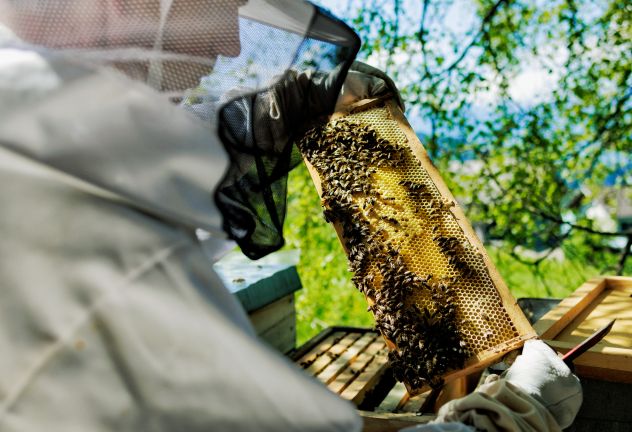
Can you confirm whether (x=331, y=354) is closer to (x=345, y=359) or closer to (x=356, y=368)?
(x=345, y=359)

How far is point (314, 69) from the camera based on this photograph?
157cm

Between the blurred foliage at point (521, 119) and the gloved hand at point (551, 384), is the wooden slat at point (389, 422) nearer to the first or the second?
the gloved hand at point (551, 384)

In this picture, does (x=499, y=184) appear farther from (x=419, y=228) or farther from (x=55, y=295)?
(x=55, y=295)

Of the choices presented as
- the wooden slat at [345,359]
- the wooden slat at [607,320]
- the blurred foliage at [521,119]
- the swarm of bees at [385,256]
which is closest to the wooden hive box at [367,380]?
the wooden slat at [345,359]

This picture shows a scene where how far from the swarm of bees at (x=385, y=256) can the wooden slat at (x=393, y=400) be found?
0.51 metres

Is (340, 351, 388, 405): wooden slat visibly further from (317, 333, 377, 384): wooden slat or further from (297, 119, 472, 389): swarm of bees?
(297, 119, 472, 389): swarm of bees

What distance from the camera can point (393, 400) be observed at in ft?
9.58

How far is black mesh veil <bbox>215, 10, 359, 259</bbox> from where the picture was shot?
4.77ft

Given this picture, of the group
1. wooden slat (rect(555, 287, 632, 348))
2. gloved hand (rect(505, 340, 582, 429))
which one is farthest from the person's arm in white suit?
wooden slat (rect(555, 287, 632, 348))

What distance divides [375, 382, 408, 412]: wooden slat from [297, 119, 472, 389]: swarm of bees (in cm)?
51

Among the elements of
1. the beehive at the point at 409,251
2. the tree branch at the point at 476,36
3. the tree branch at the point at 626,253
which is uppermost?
the tree branch at the point at 476,36

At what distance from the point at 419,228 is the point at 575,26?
5.45m

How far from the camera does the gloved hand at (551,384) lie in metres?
1.85

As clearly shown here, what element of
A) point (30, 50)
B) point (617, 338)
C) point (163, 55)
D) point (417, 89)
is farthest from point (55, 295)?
point (417, 89)
